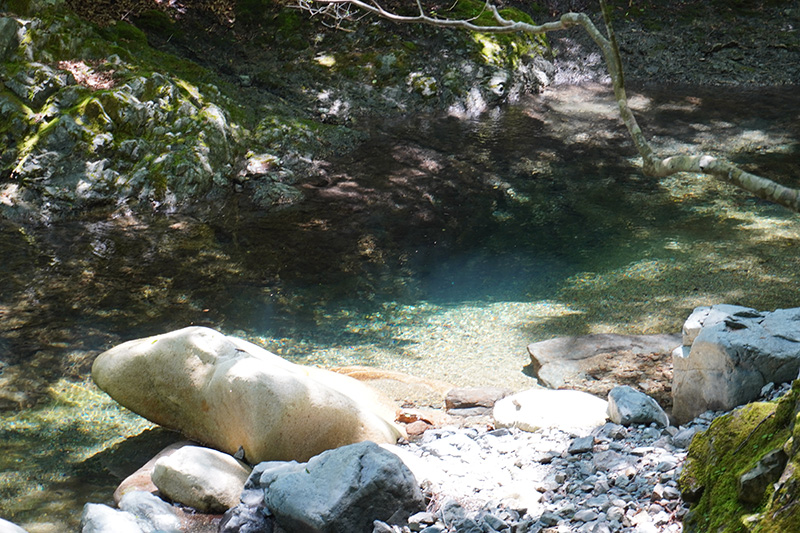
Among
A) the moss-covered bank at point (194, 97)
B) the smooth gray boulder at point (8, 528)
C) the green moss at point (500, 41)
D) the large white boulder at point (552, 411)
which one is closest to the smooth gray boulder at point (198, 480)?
the smooth gray boulder at point (8, 528)

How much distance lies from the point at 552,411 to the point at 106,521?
274cm

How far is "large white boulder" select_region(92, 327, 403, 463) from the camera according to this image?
431 centimetres

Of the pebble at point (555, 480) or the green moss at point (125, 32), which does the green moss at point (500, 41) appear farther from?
the pebble at point (555, 480)

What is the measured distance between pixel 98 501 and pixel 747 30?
16.6 m

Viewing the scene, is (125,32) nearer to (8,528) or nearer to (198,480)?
(198,480)

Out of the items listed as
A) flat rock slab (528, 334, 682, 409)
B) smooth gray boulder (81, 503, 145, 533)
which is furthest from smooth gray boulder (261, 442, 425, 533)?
flat rock slab (528, 334, 682, 409)

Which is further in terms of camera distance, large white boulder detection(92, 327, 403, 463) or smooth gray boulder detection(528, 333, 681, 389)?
smooth gray boulder detection(528, 333, 681, 389)

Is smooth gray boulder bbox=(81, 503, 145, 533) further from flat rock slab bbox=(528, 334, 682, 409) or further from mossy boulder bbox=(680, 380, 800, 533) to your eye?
flat rock slab bbox=(528, 334, 682, 409)

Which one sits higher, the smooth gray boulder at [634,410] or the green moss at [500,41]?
the green moss at [500,41]

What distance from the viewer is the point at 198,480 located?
3.95 m

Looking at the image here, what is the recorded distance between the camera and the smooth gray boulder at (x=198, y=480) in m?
3.94

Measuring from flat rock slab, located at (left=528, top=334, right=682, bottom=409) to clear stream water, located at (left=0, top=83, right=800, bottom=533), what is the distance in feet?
0.89

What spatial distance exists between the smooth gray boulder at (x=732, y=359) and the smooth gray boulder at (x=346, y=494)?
1983mm

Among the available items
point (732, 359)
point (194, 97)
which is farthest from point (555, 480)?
point (194, 97)
